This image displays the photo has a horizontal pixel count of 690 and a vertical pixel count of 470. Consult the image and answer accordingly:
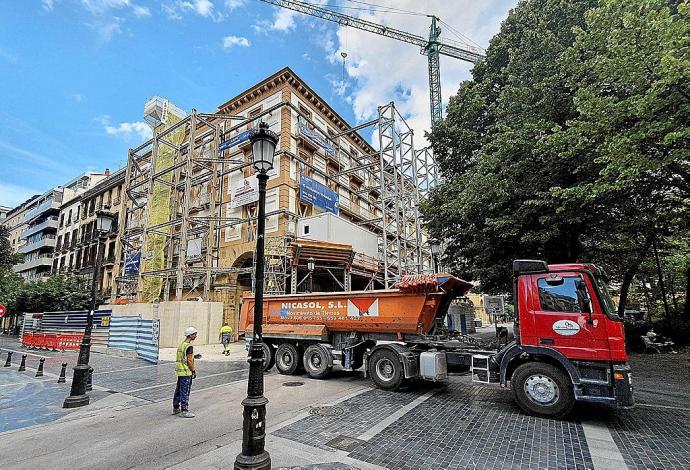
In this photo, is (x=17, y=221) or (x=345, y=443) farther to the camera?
(x=17, y=221)

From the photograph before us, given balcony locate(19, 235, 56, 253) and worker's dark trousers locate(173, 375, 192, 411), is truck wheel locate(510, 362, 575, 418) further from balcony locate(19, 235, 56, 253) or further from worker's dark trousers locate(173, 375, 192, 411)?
balcony locate(19, 235, 56, 253)

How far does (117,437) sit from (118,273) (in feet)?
95.3

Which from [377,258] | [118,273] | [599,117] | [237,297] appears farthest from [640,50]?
[118,273]

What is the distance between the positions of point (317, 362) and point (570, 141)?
32.1 feet

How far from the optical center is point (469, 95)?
17312 mm

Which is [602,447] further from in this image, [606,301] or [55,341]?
[55,341]

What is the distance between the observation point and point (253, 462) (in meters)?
4.00

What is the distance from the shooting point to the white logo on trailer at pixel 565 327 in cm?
Answer: 647

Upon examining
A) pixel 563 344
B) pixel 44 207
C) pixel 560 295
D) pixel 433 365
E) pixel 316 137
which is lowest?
pixel 433 365

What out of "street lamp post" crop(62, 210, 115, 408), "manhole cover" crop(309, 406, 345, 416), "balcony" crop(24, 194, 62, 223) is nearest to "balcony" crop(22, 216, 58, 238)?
"balcony" crop(24, 194, 62, 223)

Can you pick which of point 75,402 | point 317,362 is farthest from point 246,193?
point 75,402

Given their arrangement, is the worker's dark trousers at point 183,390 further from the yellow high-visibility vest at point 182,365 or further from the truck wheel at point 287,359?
A: the truck wheel at point 287,359

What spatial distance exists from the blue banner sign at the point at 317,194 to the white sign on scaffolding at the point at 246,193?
3189mm

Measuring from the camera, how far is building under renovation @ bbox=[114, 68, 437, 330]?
22.5 m
